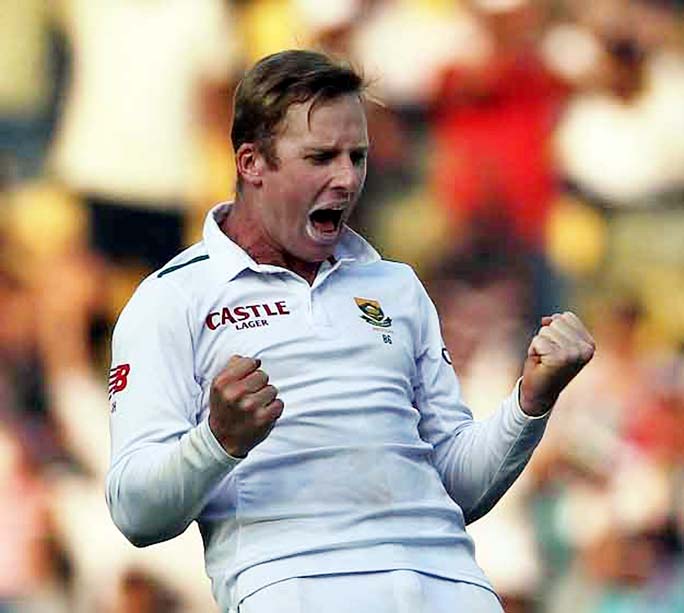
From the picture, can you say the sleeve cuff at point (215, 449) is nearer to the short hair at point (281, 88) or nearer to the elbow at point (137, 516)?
the elbow at point (137, 516)

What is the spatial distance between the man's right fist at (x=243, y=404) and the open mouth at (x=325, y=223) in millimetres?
370

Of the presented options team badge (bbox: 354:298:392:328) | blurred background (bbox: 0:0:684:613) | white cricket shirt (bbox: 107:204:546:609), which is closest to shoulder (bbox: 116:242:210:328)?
white cricket shirt (bbox: 107:204:546:609)

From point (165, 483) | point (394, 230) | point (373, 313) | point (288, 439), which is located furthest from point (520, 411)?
point (394, 230)

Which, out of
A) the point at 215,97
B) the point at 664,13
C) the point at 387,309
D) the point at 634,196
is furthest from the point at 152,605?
the point at 387,309

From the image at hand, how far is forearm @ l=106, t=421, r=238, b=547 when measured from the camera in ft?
9.69

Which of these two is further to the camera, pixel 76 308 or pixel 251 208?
pixel 76 308

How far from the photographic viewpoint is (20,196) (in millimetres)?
6637

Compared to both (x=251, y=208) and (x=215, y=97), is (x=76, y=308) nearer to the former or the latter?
(x=215, y=97)

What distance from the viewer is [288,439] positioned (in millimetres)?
3105

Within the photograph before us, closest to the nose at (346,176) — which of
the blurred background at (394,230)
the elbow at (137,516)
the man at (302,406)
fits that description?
the man at (302,406)

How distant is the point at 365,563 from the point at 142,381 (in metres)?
0.43

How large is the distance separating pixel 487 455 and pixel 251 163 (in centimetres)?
59

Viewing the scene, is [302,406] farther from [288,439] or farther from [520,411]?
[520,411]

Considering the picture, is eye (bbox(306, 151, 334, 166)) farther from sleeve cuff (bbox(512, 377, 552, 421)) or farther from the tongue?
sleeve cuff (bbox(512, 377, 552, 421))
